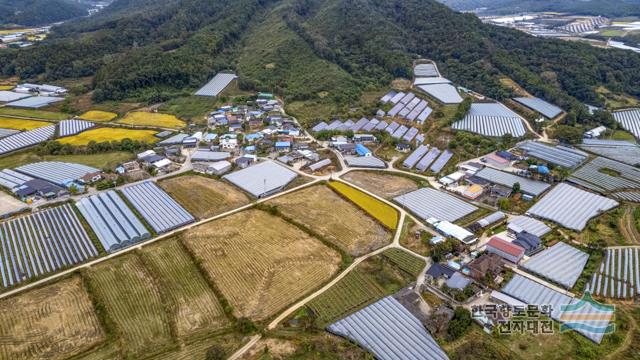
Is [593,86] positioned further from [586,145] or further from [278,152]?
[278,152]

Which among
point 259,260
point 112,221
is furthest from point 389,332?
point 112,221

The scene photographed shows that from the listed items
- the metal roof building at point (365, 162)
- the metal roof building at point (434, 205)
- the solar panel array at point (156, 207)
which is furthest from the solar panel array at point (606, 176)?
the solar panel array at point (156, 207)

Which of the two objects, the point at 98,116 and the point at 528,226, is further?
the point at 98,116

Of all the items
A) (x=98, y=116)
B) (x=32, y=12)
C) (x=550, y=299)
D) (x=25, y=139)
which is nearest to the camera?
(x=550, y=299)

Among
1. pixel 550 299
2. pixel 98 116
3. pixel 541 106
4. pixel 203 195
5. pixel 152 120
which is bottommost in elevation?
pixel 203 195

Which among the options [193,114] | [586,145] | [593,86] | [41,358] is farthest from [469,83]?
[41,358]

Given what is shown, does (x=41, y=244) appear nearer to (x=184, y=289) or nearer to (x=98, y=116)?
(x=184, y=289)
